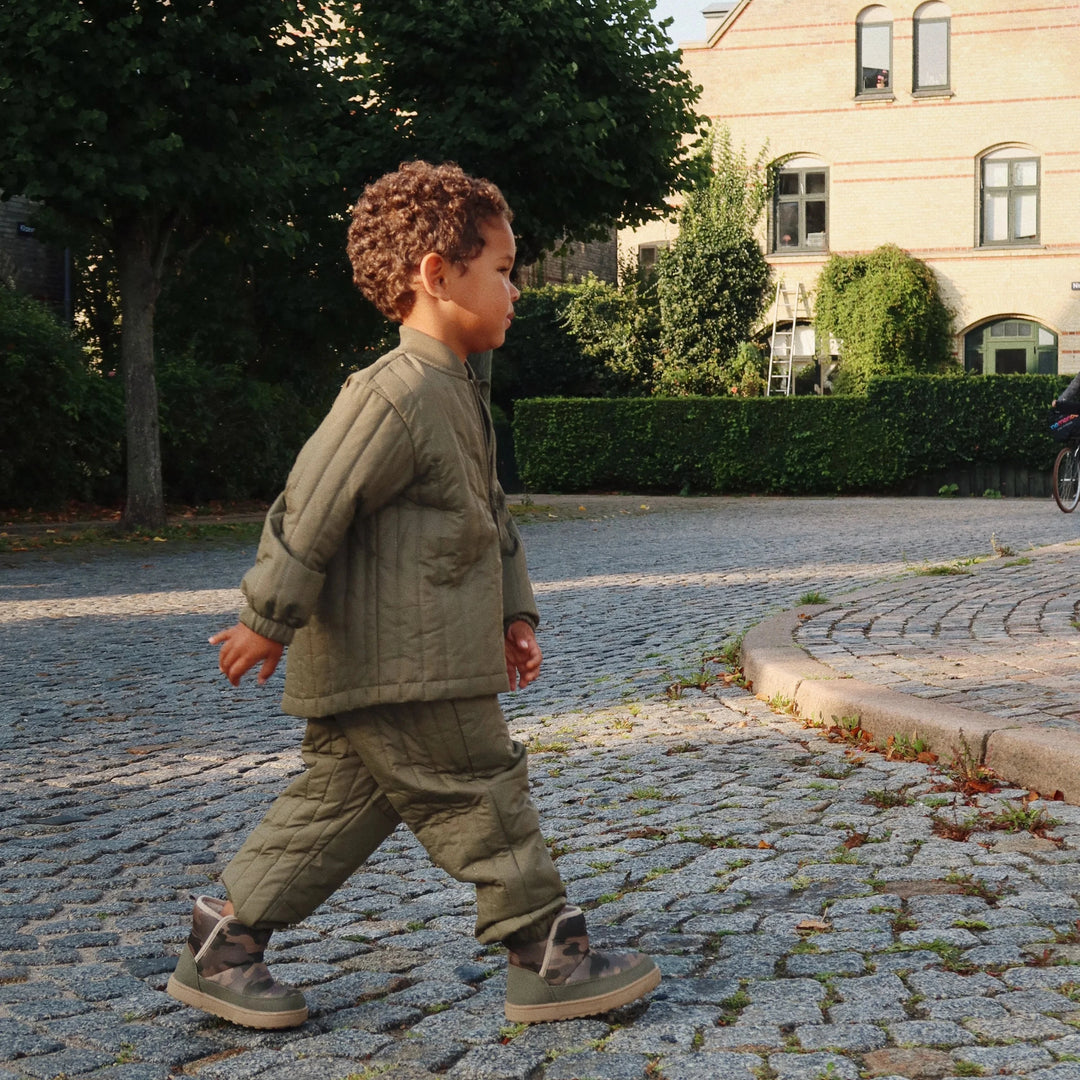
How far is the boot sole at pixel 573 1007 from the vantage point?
9.04ft

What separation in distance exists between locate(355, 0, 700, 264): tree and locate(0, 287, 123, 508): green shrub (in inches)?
188

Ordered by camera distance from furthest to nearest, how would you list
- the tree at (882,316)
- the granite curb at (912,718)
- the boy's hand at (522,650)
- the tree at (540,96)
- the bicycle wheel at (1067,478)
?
the tree at (882,316) → the bicycle wheel at (1067,478) → the tree at (540,96) → the granite curb at (912,718) → the boy's hand at (522,650)

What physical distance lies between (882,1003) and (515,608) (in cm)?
103

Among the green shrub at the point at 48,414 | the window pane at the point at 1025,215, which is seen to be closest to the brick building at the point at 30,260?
the green shrub at the point at 48,414

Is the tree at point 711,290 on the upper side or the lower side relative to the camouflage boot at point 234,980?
upper

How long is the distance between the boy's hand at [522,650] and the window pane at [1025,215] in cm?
2839

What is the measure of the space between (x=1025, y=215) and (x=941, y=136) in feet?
7.39

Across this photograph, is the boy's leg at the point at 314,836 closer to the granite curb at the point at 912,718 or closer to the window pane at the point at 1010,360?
the granite curb at the point at 912,718

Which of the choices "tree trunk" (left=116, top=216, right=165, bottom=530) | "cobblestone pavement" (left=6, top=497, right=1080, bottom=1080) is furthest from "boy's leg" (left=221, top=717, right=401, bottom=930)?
"tree trunk" (left=116, top=216, right=165, bottom=530)

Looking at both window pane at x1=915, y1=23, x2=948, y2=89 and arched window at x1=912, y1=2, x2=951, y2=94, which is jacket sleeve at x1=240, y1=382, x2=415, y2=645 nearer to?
arched window at x1=912, y1=2, x2=951, y2=94


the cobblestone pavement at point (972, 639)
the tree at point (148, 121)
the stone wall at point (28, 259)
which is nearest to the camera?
the cobblestone pavement at point (972, 639)

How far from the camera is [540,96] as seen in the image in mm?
17016

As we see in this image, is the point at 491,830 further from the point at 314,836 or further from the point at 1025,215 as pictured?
the point at 1025,215

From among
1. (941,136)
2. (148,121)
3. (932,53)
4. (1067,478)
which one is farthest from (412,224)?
(932,53)
